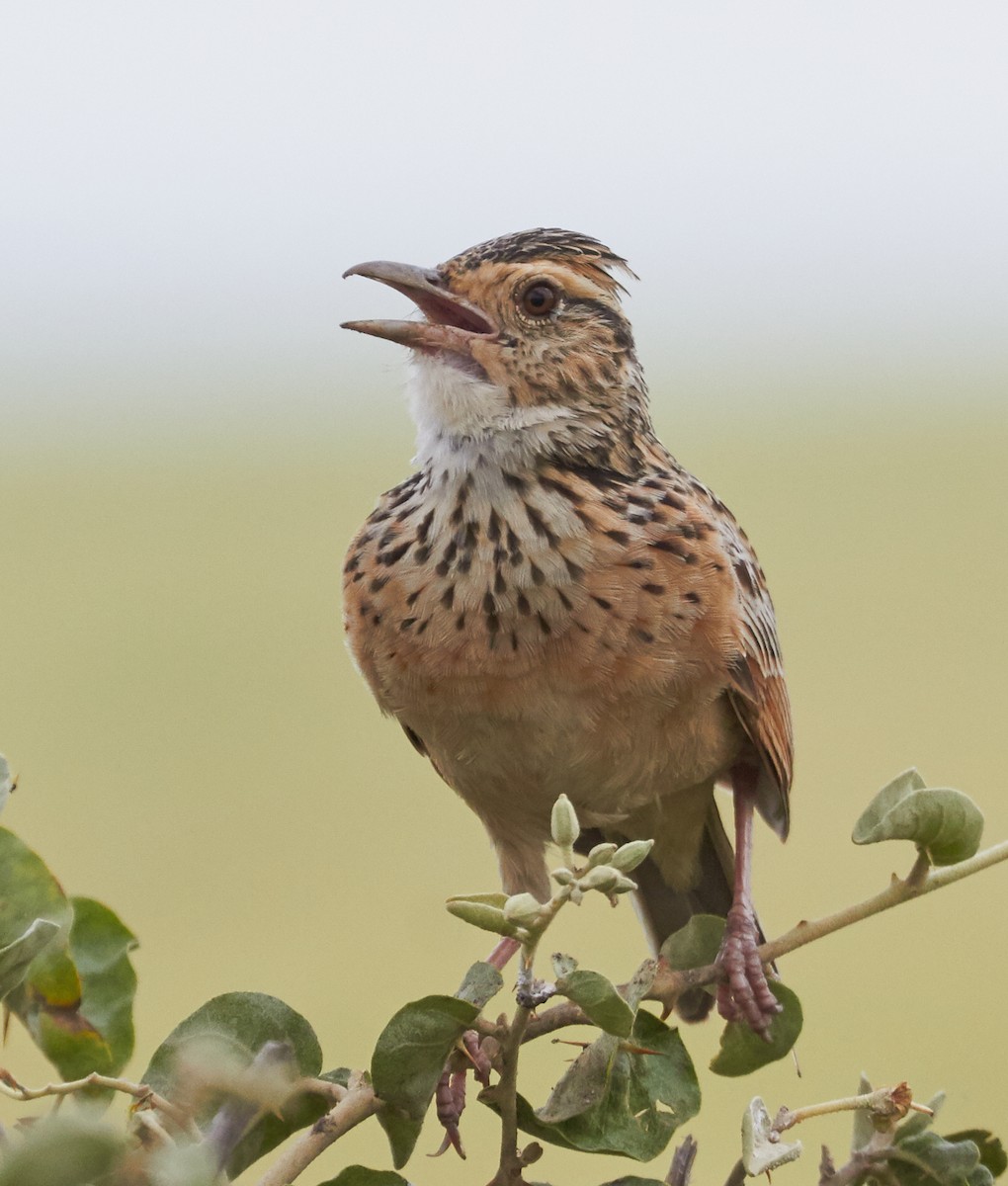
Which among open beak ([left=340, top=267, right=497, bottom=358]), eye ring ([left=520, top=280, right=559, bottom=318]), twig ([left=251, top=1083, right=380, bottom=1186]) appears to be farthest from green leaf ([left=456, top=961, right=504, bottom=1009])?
Answer: eye ring ([left=520, top=280, right=559, bottom=318])

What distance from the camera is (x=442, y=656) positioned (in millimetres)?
2988

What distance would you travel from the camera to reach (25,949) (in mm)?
1307

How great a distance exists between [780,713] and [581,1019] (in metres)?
1.71

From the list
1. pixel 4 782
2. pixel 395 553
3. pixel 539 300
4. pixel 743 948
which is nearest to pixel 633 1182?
pixel 4 782

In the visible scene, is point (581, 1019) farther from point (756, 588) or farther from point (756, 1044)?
point (756, 588)

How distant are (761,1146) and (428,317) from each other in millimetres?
2056

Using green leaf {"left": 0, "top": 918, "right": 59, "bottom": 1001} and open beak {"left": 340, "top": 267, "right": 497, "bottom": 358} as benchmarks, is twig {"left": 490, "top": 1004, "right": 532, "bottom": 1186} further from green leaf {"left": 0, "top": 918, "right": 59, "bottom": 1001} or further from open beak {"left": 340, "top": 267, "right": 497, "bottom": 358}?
open beak {"left": 340, "top": 267, "right": 497, "bottom": 358}

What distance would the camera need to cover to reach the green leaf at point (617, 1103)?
1649 mm

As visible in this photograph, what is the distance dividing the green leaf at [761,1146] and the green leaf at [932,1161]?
0.16m

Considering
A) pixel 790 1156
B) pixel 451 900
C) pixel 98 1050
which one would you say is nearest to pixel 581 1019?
pixel 790 1156

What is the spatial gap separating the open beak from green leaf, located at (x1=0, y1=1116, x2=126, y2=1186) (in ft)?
6.09

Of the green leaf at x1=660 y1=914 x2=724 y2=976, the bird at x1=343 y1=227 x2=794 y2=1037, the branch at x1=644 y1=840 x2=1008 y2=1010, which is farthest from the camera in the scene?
the bird at x1=343 y1=227 x2=794 y2=1037

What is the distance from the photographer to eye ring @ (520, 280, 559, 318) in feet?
10.3

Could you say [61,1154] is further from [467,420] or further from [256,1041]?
[467,420]
